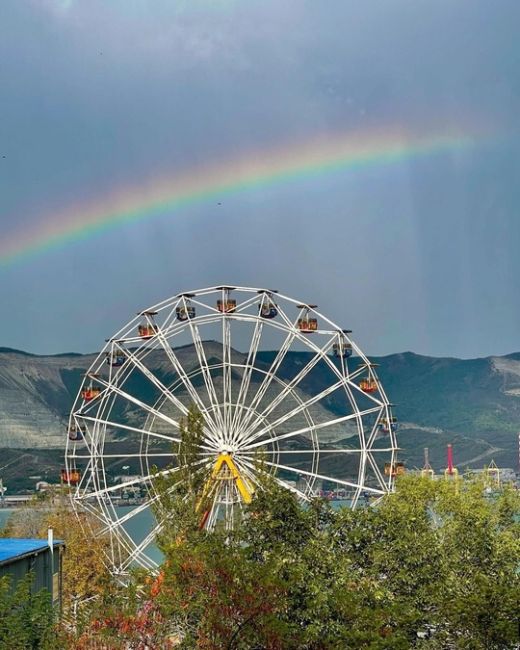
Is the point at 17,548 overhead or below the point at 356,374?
below

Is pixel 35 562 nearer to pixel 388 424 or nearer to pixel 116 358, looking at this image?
pixel 116 358

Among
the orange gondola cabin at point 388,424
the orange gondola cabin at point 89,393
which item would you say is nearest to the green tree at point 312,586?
the orange gondola cabin at point 388,424

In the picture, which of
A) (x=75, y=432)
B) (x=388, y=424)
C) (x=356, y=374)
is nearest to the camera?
(x=356, y=374)

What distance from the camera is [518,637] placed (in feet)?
96.7

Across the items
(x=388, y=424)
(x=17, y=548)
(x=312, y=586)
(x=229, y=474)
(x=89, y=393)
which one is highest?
(x=89, y=393)

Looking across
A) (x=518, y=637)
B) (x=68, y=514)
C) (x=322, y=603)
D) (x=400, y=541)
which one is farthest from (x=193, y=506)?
(x=68, y=514)

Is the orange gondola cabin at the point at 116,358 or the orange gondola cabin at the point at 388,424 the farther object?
the orange gondola cabin at the point at 116,358

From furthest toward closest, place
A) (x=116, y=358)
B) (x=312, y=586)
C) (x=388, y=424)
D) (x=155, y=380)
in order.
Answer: (x=116, y=358)
(x=388, y=424)
(x=155, y=380)
(x=312, y=586)

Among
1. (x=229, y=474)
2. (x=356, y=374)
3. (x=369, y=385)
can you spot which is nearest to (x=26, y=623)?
(x=229, y=474)

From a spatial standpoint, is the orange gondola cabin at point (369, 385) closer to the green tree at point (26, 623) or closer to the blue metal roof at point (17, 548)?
the blue metal roof at point (17, 548)

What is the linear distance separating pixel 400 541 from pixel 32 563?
1469 cm

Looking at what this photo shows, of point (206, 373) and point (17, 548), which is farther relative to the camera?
point (206, 373)

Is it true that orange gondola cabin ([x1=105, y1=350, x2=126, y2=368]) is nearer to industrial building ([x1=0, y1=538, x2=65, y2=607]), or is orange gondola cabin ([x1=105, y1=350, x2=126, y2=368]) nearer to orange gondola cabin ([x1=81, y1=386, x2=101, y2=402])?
orange gondola cabin ([x1=81, y1=386, x2=101, y2=402])

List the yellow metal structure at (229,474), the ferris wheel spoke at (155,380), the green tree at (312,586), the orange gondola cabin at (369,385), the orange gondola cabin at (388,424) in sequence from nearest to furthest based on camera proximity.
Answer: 1. the green tree at (312,586)
2. the yellow metal structure at (229,474)
3. the ferris wheel spoke at (155,380)
4. the orange gondola cabin at (388,424)
5. the orange gondola cabin at (369,385)
